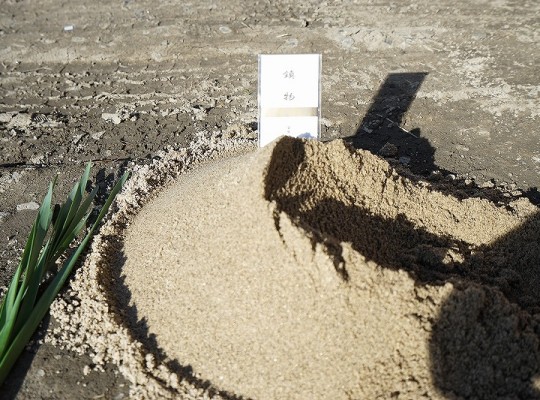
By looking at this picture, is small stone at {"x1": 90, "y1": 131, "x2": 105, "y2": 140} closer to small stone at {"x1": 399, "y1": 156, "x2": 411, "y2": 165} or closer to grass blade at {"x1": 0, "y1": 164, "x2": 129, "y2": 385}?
grass blade at {"x1": 0, "y1": 164, "x2": 129, "y2": 385}

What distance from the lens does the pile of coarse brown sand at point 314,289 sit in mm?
1809

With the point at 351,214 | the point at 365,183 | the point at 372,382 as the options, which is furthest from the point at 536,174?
the point at 372,382

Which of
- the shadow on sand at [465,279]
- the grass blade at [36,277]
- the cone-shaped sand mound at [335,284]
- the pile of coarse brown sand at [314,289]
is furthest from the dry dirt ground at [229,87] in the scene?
the shadow on sand at [465,279]

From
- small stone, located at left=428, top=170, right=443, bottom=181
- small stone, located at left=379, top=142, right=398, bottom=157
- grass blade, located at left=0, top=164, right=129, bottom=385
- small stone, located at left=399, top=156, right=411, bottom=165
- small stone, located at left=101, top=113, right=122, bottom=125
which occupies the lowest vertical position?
small stone, located at left=101, top=113, right=122, bottom=125

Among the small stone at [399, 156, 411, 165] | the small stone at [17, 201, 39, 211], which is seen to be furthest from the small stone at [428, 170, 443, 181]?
the small stone at [17, 201, 39, 211]

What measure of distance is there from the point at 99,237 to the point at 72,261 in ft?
0.92

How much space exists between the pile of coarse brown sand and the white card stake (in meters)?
0.40

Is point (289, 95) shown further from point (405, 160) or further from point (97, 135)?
point (97, 135)

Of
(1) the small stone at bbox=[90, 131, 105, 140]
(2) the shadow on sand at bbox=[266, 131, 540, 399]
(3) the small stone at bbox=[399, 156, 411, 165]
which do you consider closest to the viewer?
(2) the shadow on sand at bbox=[266, 131, 540, 399]

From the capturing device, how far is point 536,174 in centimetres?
322

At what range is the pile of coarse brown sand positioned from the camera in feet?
5.93

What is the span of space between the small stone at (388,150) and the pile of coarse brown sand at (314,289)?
822 millimetres

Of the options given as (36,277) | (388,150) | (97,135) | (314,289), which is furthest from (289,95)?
(97,135)

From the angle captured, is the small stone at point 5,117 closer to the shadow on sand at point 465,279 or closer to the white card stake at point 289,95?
the white card stake at point 289,95
